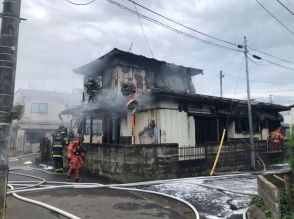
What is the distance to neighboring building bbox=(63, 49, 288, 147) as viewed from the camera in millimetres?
12688

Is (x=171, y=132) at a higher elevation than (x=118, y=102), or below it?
below

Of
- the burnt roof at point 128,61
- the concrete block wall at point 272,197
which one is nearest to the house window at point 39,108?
the burnt roof at point 128,61

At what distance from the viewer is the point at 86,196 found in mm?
8133

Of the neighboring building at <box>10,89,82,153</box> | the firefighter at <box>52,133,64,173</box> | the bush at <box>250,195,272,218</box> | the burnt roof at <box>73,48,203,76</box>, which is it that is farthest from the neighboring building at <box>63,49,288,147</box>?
the neighboring building at <box>10,89,82,153</box>

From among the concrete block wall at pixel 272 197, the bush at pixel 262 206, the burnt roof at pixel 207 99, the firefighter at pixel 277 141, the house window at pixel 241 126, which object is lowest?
the bush at pixel 262 206

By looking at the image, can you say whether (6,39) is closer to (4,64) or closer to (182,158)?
(4,64)

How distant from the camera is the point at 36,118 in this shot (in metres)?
38.5

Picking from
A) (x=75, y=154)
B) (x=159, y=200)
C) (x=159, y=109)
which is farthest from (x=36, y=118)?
(x=159, y=200)

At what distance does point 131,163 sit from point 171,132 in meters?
2.73

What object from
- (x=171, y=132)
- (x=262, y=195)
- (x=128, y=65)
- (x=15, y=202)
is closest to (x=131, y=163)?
(x=171, y=132)

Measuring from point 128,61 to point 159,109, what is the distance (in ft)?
16.0

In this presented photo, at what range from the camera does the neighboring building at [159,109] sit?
1269 cm

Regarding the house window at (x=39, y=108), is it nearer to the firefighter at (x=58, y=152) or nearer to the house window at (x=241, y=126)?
the firefighter at (x=58, y=152)

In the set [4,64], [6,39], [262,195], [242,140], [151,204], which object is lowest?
[151,204]
